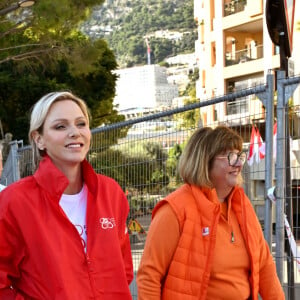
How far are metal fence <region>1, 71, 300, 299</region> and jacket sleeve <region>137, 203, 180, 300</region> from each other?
0.95 meters

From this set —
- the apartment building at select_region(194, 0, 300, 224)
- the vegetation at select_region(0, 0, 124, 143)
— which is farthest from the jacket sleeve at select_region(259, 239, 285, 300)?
the apartment building at select_region(194, 0, 300, 224)

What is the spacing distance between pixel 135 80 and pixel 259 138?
182 m

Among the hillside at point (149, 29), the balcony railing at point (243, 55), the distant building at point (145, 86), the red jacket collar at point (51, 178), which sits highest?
the hillside at point (149, 29)

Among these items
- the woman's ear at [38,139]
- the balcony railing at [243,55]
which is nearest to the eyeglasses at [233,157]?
the woman's ear at [38,139]

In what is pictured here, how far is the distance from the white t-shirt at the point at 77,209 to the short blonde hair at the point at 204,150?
0.80 m

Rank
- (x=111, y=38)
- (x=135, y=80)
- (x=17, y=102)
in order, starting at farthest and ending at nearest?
(x=135, y=80) < (x=111, y=38) < (x=17, y=102)

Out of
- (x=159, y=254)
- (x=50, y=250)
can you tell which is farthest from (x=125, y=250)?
(x=50, y=250)

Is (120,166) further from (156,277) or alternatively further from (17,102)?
(17,102)

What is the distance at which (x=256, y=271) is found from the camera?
10.8ft

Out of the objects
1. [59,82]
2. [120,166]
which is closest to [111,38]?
[59,82]

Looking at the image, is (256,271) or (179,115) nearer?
(256,271)

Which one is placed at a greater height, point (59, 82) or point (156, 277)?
point (59, 82)

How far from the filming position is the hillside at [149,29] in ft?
510

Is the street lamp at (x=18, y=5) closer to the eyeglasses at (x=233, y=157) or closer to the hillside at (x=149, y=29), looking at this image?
the eyeglasses at (x=233, y=157)
